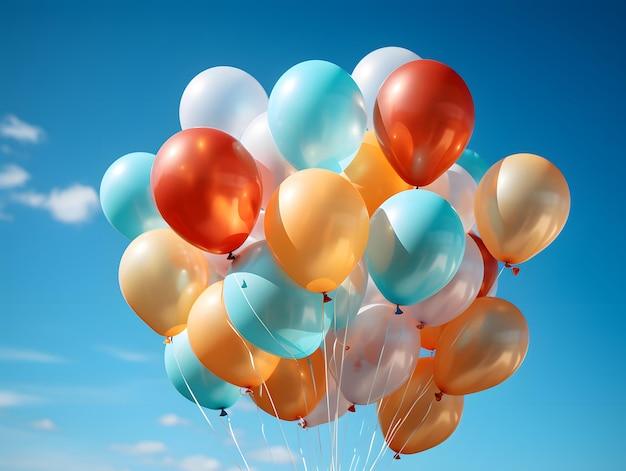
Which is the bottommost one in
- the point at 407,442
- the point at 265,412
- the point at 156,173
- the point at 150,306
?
the point at 407,442

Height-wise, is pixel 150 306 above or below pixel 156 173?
below

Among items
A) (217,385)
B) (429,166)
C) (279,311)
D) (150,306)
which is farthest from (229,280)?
(429,166)

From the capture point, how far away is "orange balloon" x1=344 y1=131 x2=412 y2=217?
4.14 metres

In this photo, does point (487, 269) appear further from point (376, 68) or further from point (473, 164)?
point (376, 68)

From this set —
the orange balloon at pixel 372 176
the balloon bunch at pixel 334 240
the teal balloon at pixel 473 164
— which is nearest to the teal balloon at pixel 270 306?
the balloon bunch at pixel 334 240

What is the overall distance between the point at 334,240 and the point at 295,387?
1.35 meters

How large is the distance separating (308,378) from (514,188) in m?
1.73

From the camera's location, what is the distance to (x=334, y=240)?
3457mm

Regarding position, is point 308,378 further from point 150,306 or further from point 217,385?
point 150,306

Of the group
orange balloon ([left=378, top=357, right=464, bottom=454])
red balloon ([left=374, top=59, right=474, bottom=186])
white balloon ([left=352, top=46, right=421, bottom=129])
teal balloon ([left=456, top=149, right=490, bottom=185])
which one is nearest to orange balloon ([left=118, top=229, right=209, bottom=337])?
red balloon ([left=374, top=59, right=474, bottom=186])

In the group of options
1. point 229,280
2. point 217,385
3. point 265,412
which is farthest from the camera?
point 265,412

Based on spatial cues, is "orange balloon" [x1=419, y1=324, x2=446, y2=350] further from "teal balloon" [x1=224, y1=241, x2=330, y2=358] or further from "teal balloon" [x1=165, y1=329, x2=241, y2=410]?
"teal balloon" [x1=165, y1=329, x2=241, y2=410]

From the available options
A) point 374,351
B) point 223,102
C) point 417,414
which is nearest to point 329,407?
point 417,414

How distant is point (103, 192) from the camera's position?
457cm
